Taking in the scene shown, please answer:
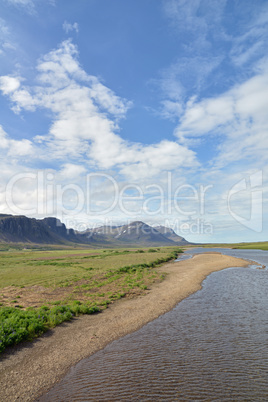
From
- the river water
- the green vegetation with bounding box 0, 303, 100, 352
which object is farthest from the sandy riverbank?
the river water

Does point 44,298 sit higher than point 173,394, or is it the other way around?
point 173,394

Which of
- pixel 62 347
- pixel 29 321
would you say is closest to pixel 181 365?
pixel 62 347

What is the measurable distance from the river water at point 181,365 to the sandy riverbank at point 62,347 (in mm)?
715

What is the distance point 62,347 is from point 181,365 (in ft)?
22.7

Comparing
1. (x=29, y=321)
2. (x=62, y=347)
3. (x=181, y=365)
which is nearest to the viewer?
(x=181, y=365)

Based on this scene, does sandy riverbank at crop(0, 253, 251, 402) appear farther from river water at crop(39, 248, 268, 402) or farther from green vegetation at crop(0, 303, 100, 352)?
river water at crop(39, 248, 268, 402)

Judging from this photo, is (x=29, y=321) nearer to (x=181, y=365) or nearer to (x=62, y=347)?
(x=62, y=347)

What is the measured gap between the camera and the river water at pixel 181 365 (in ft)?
32.0

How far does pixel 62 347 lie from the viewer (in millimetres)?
14156

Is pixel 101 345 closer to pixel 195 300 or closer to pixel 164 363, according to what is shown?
pixel 164 363

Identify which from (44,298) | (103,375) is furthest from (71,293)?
(103,375)

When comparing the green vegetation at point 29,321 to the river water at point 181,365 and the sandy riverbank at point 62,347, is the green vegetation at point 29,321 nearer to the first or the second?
the sandy riverbank at point 62,347

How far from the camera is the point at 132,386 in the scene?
1030cm

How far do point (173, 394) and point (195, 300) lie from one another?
676 inches
